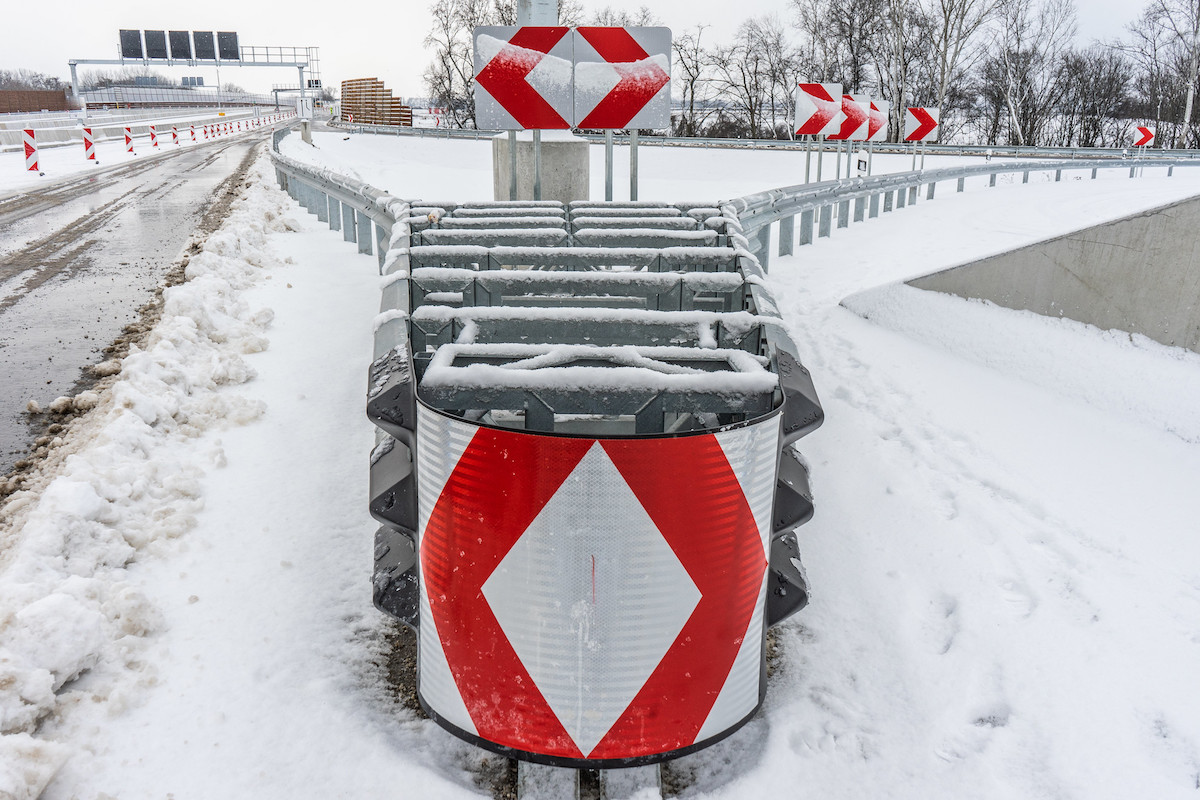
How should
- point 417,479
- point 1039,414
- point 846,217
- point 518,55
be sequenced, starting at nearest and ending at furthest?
1. point 417,479
2. point 1039,414
3. point 518,55
4. point 846,217

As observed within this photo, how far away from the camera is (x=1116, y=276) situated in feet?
19.9

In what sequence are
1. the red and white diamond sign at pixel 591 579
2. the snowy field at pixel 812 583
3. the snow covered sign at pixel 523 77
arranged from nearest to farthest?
the red and white diamond sign at pixel 591 579, the snowy field at pixel 812 583, the snow covered sign at pixel 523 77

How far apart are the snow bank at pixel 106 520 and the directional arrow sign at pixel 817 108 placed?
9174 mm

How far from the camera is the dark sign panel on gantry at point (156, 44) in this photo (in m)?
74.2

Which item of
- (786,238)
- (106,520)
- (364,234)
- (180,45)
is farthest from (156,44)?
(106,520)

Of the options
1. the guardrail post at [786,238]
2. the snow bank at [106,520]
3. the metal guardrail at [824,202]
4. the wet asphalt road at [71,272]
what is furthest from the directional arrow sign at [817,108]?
the snow bank at [106,520]

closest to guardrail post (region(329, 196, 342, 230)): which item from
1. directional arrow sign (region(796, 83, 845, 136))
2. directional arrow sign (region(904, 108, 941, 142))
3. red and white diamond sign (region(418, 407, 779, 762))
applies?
directional arrow sign (region(796, 83, 845, 136))

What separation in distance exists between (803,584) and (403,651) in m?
1.33

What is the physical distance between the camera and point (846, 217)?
41.8 ft

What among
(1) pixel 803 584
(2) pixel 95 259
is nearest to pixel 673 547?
(1) pixel 803 584

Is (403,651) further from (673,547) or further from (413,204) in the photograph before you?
(413,204)

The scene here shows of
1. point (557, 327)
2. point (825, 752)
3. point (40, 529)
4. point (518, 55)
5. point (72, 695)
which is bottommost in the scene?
point (825, 752)

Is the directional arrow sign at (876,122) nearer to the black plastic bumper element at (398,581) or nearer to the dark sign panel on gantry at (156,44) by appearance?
the black plastic bumper element at (398,581)

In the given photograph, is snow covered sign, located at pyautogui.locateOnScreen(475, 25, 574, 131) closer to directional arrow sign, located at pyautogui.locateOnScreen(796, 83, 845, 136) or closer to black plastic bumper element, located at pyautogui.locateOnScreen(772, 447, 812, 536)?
black plastic bumper element, located at pyautogui.locateOnScreen(772, 447, 812, 536)
